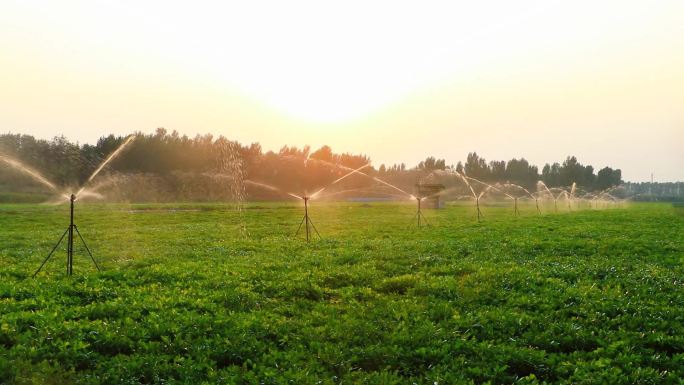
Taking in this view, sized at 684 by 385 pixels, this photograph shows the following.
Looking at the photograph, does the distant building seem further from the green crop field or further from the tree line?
the green crop field

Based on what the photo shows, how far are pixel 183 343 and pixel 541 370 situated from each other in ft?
24.5

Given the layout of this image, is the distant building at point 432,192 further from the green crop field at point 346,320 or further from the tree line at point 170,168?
the green crop field at point 346,320

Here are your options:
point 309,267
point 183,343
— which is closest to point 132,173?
point 309,267

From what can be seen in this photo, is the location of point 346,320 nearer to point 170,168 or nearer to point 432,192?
point 432,192

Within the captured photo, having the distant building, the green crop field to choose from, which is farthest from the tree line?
the green crop field

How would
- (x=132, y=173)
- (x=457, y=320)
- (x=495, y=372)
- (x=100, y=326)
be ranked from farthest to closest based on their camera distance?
(x=132, y=173) → (x=457, y=320) → (x=100, y=326) → (x=495, y=372)

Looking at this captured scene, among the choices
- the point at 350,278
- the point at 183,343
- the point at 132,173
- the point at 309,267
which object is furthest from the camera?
the point at 132,173

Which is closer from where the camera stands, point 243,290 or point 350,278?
point 243,290

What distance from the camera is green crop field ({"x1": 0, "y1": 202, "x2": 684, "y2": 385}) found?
9.23m

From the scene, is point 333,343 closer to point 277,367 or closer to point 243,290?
point 277,367

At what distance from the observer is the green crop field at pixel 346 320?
363 inches

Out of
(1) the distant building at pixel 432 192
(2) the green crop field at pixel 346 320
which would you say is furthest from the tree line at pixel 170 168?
(2) the green crop field at pixel 346 320

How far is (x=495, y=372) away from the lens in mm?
9266

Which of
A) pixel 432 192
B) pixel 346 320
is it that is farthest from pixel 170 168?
pixel 346 320
